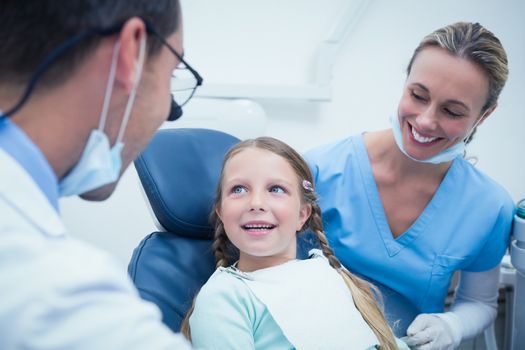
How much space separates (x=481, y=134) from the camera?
2.11 metres

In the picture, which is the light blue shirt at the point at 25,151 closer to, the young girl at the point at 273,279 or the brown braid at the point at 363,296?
the young girl at the point at 273,279

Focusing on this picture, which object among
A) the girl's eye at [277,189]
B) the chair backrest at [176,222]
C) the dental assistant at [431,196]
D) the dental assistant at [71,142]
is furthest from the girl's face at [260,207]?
the dental assistant at [71,142]

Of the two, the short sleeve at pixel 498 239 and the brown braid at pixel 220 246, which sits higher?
the short sleeve at pixel 498 239

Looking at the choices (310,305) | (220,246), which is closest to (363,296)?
(310,305)

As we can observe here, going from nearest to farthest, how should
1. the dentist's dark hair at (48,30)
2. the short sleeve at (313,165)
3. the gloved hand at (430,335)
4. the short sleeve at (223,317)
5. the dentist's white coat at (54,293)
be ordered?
the dentist's white coat at (54,293), the dentist's dark hair at (48,30), the short sleeve at (223,317), the gloved hand at (430,335), the short sleeve at (313,165)

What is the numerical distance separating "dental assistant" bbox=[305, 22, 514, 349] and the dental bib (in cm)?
23

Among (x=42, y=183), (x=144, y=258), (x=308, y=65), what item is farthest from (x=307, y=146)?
(x=42, y=183)

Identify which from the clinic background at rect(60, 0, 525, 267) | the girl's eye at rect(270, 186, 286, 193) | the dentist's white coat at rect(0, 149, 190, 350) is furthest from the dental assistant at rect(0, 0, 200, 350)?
the clinic background at rect(60, 0, 525, 267)

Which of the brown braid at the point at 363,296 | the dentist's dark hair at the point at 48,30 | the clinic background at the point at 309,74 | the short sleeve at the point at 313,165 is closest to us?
the dentist's dark hair at the point at 48,30

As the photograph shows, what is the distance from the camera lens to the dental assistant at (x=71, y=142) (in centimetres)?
46

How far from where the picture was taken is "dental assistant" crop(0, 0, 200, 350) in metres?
0.46

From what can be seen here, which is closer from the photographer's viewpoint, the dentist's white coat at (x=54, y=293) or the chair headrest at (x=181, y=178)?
the dentist's white coat at (x=54, y=293)

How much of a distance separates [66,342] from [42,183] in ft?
0.67

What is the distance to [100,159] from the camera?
641 millimetres
